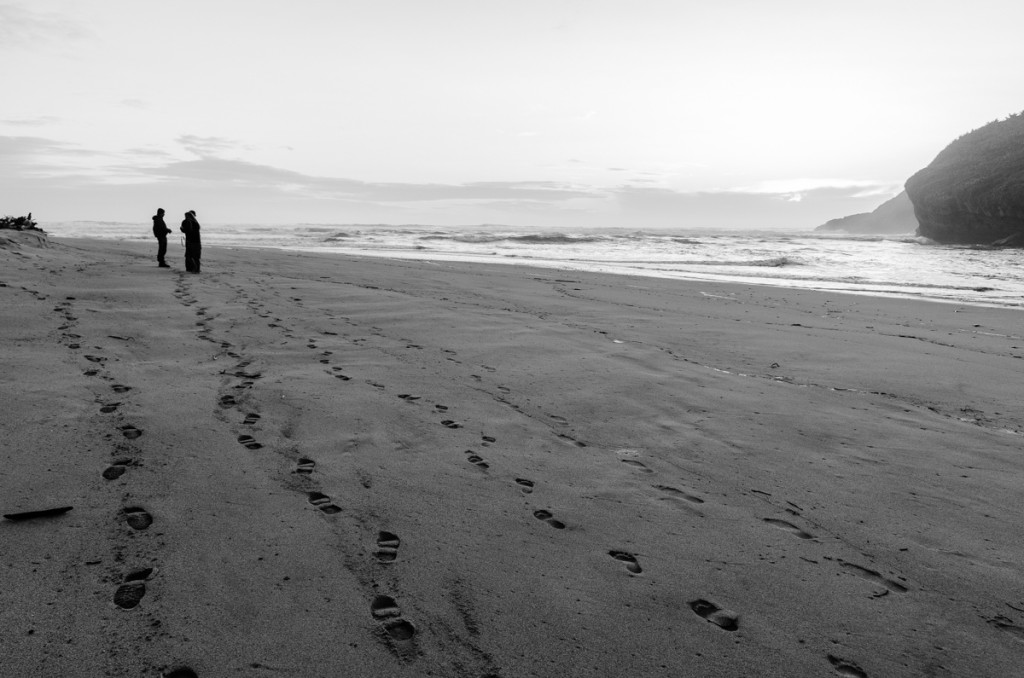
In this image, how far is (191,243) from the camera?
12133mm

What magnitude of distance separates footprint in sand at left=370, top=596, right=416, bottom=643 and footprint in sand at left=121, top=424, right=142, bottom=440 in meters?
2.22

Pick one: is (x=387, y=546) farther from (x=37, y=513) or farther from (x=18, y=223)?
(x=18, y=223)

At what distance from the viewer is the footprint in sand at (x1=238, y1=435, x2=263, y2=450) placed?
367cm

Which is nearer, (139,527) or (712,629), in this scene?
(712,629)

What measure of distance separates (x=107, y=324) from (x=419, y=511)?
17.5ft

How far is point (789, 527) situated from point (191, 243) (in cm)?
1213

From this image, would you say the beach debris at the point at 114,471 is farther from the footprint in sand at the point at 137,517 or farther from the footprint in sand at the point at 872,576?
the footprint in sand at the point at 872,576

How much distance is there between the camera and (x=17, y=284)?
8.23 metres

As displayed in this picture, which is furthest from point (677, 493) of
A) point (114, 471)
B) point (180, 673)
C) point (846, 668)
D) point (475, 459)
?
point (114, 471)

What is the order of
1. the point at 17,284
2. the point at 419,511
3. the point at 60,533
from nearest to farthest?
the point at 60,533 < the point at 419,511 < the point at 17,284

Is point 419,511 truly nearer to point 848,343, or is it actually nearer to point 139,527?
point 139,527

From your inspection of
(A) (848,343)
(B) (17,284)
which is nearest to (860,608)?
(A) (848,343)

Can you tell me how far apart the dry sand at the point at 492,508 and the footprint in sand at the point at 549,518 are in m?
0.01

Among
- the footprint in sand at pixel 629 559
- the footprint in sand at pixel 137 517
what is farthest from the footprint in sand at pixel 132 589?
the footprint in sand at pixel 629 559
